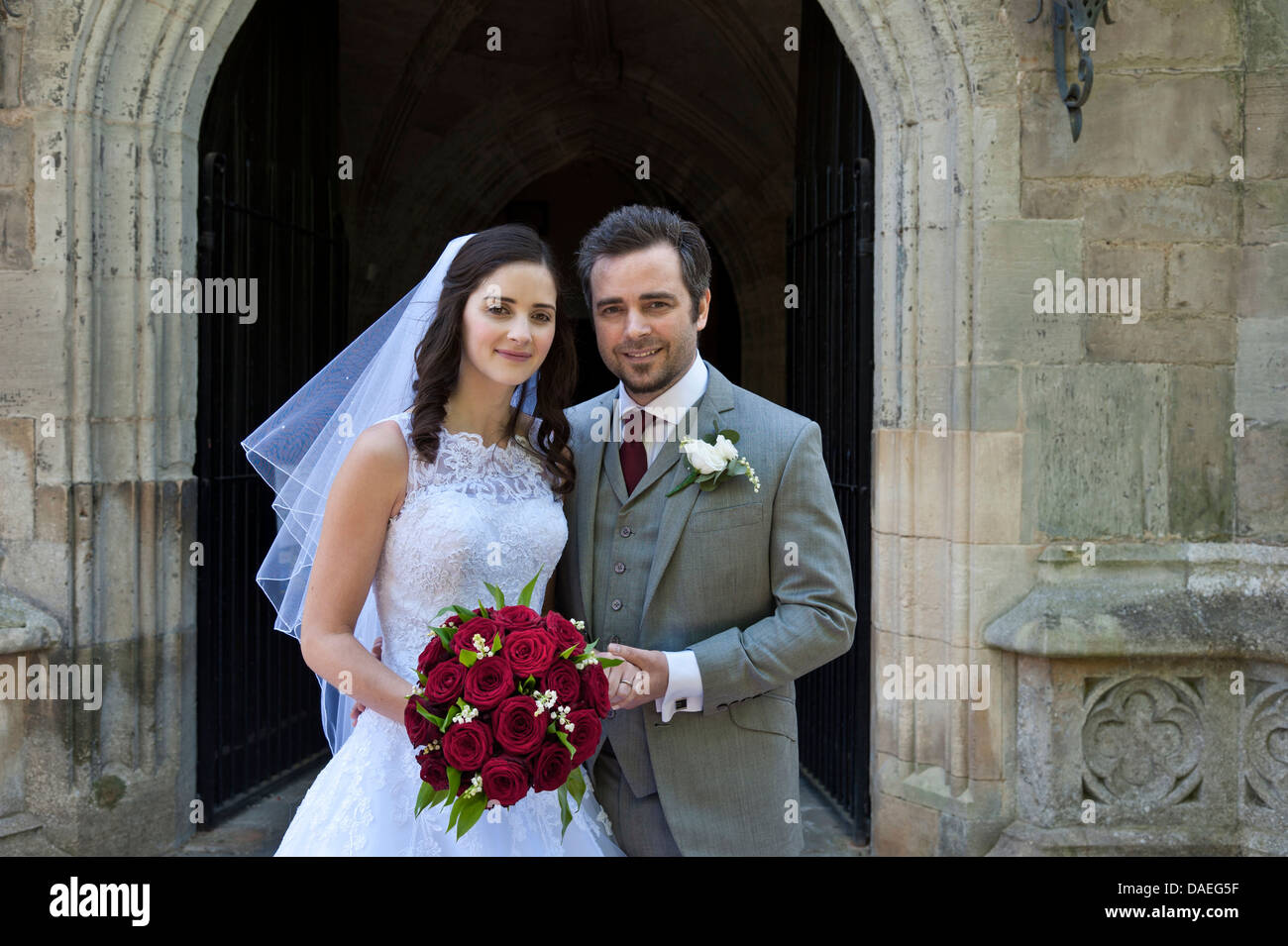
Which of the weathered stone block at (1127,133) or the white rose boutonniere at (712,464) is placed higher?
the weathered stone block at (1127,133)

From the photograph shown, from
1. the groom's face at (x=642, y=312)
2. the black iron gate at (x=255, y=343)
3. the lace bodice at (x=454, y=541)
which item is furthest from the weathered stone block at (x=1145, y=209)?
the black iron gate at (x=255, y=343)

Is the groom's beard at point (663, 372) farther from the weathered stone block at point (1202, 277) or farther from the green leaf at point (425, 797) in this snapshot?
the weathered stone block at point (1202, 277)

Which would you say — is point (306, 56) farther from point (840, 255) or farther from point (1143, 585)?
point (1143, 585)

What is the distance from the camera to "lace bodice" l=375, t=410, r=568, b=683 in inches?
81.2

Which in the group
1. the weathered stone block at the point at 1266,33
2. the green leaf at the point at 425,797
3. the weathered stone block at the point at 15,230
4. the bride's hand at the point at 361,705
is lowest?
the green leaf at the point at 425,797

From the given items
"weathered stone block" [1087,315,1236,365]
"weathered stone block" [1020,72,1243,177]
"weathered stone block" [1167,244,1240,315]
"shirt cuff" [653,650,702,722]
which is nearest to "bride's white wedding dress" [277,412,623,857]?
"shirt cuff" [653,650,702,722]

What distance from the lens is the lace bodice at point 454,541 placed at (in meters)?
2.06

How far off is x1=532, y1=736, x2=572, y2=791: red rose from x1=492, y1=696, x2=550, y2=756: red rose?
0.03m

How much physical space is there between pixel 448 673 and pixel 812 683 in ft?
11.4

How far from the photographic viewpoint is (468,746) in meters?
1.66

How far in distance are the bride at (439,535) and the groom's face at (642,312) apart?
158 mm

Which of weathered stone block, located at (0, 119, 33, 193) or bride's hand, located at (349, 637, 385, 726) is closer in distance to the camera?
bride's hand, located at (349, 637, 385, 726)

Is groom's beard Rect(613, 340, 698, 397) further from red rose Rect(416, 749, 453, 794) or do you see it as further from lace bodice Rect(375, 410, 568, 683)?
red rose Rect(416, 749, 453, 794)

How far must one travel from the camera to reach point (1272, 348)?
11.6ft
